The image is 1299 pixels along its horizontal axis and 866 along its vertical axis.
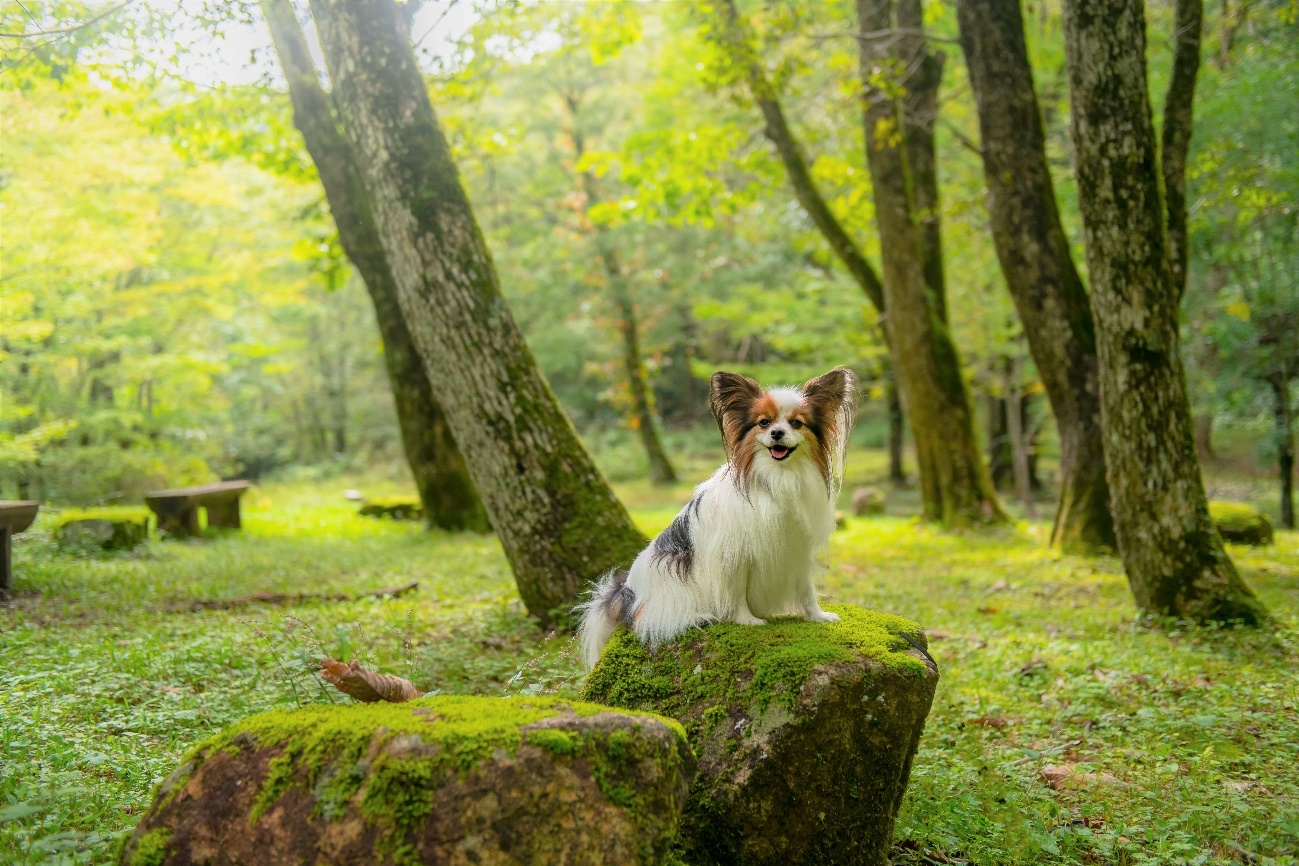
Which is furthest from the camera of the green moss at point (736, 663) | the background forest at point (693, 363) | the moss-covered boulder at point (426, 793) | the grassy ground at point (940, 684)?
the background forest at point (693, 363)

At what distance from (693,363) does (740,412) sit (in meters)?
17.7

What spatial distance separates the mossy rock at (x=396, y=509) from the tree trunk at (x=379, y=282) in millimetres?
2555

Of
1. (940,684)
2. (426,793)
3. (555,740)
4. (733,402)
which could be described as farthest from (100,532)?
(555,740)

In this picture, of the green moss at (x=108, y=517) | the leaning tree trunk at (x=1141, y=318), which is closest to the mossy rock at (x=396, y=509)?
the green moss at (x=108, y=517)

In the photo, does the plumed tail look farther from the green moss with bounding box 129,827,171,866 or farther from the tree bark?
the tree bark

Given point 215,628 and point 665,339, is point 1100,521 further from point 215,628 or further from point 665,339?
point 665,339

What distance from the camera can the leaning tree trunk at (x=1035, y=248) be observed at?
29.5ft

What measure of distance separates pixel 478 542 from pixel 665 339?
1634 centimetres

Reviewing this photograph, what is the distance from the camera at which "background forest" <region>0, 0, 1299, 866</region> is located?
447 cm

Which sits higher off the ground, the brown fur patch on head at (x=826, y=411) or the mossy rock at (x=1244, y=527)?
the brown fur patch on head at (x=826, y=411)

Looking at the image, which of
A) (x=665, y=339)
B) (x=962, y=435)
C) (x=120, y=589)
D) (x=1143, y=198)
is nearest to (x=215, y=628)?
(x=120, y=589)

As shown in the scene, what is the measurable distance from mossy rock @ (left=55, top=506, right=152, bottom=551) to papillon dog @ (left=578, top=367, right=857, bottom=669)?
8971mm

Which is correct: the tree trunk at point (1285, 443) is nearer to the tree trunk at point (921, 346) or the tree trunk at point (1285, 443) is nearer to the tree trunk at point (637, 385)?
the tree trunk at point (921, 346)

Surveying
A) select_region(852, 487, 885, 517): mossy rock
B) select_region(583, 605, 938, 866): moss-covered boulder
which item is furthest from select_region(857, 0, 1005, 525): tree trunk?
select_region(583, 605, 938, 866): moss-covered boulder
